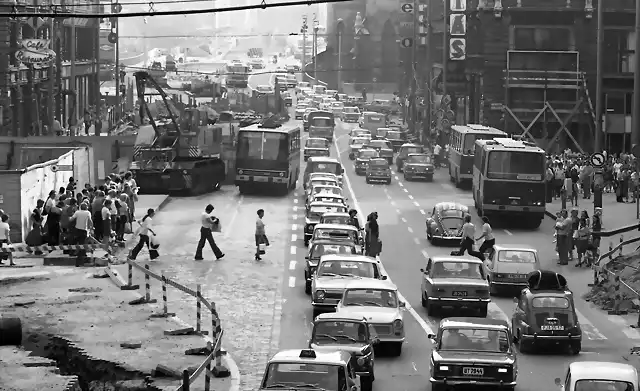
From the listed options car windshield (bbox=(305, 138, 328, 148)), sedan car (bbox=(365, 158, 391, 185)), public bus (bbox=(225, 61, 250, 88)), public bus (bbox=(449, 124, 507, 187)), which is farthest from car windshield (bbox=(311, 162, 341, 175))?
public bus (bbox=(225, 61, 250, 88))

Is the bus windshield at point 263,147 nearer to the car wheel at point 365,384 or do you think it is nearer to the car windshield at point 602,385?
the car wheel at point 365,384

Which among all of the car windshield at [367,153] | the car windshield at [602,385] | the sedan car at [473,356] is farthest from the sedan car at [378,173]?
the car windshield at [602,385]

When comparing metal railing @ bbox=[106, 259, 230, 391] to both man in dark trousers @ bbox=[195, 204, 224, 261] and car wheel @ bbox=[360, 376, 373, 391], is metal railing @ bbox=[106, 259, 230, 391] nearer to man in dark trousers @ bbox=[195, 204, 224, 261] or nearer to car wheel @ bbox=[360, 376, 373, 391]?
man in dark trousers @ bbox=[195, 204, 224, 261]

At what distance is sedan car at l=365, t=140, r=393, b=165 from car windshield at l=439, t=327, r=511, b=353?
56.7m

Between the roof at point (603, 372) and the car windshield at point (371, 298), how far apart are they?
752 centimetres

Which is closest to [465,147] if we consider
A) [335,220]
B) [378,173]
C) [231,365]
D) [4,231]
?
[378,173]

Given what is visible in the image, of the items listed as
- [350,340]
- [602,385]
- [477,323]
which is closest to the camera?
[602,385]

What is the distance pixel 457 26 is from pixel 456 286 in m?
59.5

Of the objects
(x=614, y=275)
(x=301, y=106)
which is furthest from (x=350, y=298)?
(x=301, y=106)

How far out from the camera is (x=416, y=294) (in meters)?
35.5

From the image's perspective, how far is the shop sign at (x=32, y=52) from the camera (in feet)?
228

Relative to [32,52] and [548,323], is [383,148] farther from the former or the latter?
[548,323]

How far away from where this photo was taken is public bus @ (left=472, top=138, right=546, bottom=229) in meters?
50.1

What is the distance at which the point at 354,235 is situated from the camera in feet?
126
